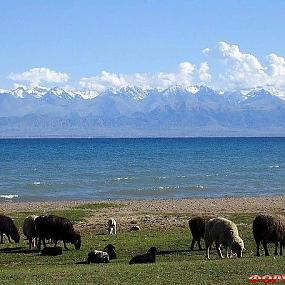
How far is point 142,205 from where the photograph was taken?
58.9 meters

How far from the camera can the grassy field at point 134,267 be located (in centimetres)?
2077

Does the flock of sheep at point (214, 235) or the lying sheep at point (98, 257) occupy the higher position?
the flock of sheep at point (214, 235)

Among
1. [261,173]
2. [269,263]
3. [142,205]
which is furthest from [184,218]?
[261,173]

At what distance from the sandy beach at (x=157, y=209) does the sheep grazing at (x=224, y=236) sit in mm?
13299

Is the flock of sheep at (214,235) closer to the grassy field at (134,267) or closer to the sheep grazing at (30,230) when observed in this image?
the grassy field at (134,267)

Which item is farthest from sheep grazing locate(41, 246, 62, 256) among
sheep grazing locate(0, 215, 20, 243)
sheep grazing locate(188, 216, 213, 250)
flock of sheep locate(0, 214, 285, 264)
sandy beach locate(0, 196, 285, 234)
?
sandy beach locate(0, 196, 285, 234)

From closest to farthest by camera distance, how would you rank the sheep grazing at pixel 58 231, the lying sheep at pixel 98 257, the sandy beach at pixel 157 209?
the lying sheep at pixel 98 257
the sheep grazing at pixel 58 231
the sandy beach at pixel 157 209

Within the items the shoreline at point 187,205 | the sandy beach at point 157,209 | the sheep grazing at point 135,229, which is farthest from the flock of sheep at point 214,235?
the shoreline at point 187,205

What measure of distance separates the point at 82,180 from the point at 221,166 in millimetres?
36107

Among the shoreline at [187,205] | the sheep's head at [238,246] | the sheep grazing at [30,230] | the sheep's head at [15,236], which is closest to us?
the sheep's head at [238,246]

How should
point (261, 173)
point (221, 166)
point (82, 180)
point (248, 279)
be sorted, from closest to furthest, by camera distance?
point (248, 279) → point (82, 180) → point (261, 173) → point (221, 166)

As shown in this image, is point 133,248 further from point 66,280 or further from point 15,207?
point 15,207

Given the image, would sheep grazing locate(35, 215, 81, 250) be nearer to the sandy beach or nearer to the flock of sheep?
the flock of sheep

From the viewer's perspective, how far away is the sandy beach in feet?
141
